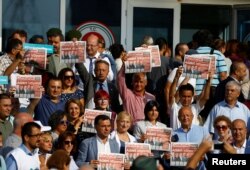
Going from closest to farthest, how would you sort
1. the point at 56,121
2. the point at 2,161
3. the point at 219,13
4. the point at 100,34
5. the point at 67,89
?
1. the point at 2,161
2. the point at 56,121
3. the point at 67,89
4. the point at 100,34
5. the point at 219,13

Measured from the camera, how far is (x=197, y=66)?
17.7 metres

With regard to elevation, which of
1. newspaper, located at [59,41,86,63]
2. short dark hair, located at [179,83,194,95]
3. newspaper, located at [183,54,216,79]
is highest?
newspaper, located at [59,41,86,63]

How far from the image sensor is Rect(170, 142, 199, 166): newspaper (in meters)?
15.7

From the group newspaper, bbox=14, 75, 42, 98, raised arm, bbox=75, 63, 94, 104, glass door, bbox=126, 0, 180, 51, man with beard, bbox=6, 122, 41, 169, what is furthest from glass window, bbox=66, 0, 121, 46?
man with beard, bbox=6, 122, 41, 169

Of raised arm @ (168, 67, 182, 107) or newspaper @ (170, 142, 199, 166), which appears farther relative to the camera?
raised arm @ (168, 67, 182, 107)

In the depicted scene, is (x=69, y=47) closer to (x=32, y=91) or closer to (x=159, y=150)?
(x=32, y=91)

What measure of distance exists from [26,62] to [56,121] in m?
1.73

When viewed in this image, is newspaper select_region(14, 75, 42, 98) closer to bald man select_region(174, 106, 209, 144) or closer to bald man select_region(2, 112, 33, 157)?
bald man select_region(2, 112, 33, 157)

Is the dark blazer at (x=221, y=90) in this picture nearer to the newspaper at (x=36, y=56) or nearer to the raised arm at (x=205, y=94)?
the raised arm at (x=205, y=94)

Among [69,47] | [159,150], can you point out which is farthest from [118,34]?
[159,150]

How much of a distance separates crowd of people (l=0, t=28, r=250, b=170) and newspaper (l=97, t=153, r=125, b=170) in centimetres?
8

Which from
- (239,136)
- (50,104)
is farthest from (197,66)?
(50,104)

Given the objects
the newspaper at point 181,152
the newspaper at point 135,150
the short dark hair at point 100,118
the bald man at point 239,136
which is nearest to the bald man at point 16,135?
the short dark hair at point 100,118

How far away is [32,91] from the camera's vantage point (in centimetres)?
1672
